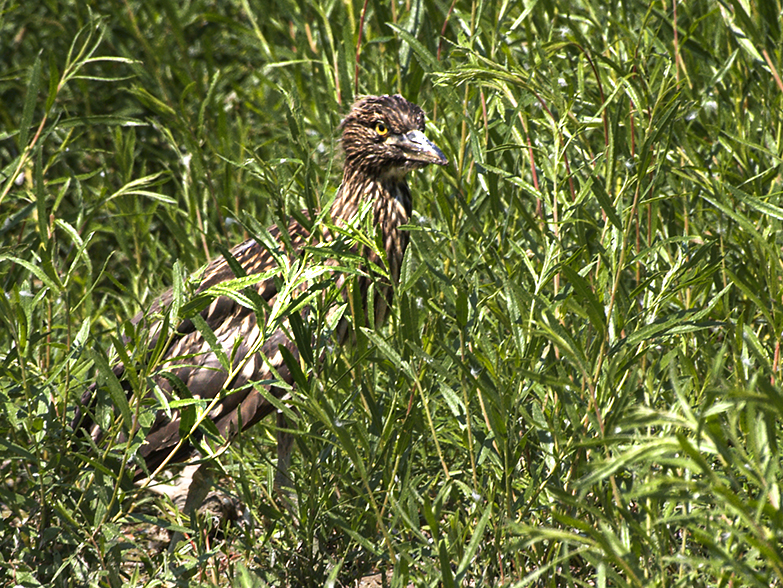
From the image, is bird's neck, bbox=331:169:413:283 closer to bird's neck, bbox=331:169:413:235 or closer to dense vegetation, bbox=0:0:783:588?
bird's neck, bbox=331:169:413:235

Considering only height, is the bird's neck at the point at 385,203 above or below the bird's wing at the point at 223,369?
above

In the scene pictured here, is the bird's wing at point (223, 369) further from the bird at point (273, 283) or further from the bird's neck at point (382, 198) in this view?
the bird's neck at point (382, 198)

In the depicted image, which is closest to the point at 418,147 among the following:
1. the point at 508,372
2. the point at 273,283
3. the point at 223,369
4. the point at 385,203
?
the point at 385,203

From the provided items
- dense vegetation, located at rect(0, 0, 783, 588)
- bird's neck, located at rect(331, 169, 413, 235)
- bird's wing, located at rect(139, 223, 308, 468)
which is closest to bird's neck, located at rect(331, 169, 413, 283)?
bird's neck, located at rect(331, 169, 413, 235)

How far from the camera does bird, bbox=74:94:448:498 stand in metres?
3.67

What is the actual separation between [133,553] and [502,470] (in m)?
1.34

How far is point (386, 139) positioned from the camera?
13.6 feet

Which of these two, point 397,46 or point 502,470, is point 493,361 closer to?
point 502,470

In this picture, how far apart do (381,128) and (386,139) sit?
0.19 ft

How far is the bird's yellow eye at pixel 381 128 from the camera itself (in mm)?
4121

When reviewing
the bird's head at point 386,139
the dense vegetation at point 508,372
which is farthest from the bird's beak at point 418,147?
the dense vegetation at point 508,372

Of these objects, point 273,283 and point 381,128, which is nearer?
point 273,283

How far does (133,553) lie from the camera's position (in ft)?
10.1

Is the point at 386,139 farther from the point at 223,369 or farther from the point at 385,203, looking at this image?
the point at 223,369
